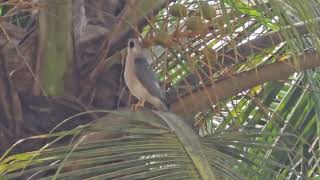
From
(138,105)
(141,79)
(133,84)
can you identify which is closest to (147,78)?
(141,79)

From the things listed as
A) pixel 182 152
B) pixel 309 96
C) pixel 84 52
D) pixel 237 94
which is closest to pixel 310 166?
pixel 309 96

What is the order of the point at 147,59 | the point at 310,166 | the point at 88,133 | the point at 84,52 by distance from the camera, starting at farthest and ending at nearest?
the point at 147,59, the point at 310,166, the point at 84,52, the point at 88,133

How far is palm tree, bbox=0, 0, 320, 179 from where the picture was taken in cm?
170

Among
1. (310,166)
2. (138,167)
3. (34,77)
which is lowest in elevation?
(310,166)

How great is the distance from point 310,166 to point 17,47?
1129 millimetres

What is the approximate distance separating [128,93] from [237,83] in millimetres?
462

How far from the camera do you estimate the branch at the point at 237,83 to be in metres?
2.18

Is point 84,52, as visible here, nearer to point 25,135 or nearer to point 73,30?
point 73,30

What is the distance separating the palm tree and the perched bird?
5cm

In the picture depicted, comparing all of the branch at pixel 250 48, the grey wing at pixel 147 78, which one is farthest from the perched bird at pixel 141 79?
the branch at pixel 250 48

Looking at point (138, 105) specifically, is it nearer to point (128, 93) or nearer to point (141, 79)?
point (128, 93)

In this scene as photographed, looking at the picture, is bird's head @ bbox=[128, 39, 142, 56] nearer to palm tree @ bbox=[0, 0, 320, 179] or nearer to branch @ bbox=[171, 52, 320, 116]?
palm tree @ bbox=[0, 0, 320, 179]

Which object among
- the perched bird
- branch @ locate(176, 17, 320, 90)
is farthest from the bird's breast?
branch @ locate(176, 17, 320, 90)

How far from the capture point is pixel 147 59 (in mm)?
2998
